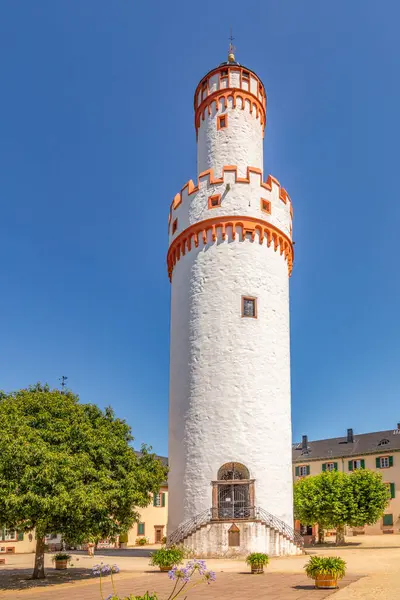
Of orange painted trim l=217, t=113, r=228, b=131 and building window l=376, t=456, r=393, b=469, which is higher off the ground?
orange painted trim l=217, t=113, r=228, b=131

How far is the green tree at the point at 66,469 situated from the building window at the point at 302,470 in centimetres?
4990

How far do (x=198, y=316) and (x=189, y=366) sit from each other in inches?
104

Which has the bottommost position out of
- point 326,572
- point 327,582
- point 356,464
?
point 327,582

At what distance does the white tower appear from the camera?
27.2 meters

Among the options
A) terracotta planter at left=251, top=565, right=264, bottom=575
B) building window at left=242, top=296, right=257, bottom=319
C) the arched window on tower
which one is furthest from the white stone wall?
terracotta planter at left=251, top=565, right=264, bottom=575

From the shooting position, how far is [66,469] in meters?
18.4

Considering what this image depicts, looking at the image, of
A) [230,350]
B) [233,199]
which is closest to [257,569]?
[230,350]

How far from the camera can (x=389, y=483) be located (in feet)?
199

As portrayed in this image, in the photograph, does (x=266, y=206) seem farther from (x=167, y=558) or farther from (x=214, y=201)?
(x=167, y=558)

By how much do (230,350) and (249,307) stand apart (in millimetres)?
2605

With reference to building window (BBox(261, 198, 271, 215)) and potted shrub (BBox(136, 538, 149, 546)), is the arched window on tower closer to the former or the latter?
building window (BBox(261, 198, 271, 215))

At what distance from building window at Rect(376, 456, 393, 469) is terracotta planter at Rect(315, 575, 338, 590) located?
49.6 m

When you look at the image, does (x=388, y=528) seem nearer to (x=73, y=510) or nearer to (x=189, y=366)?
(x=189, y=366)

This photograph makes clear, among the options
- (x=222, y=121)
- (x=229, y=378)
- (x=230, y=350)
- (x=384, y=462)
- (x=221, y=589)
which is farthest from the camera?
(x=384, y=462)
